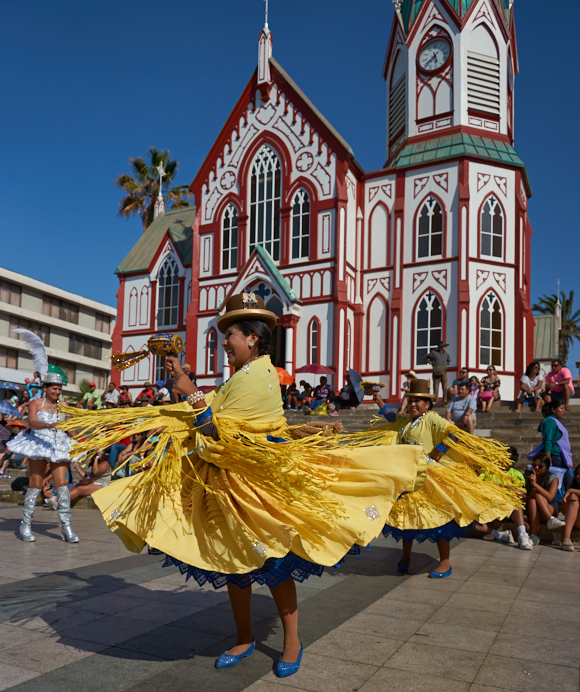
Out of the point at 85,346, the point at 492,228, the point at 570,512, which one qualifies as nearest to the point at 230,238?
the point at 492,228

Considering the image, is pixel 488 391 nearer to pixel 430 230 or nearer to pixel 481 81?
pixel 430 230

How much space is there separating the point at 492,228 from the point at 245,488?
2179 centimetres

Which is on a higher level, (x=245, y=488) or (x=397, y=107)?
(x=397, y=107)

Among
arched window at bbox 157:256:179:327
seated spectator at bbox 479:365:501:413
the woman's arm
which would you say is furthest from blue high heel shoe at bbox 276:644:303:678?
arched window at bbox 157:256:179:327

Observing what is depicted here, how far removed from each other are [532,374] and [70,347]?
180ft

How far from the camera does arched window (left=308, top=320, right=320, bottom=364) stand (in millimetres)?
23922

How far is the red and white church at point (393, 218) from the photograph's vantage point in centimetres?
2302

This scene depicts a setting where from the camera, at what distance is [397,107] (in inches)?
1029

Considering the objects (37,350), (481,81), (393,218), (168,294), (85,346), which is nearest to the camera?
(37,350)

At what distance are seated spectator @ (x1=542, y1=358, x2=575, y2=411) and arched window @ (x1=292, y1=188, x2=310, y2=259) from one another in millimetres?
12536

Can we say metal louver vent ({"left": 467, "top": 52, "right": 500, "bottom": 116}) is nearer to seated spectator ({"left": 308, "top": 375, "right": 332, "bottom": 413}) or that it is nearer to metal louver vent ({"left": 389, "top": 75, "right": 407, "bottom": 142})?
metal louver vent ({"left": 389, "top": 75, "right": 407, "bottom": 142})

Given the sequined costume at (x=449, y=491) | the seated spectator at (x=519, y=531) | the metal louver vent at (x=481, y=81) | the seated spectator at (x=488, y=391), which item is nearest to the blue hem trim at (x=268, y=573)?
the sequined costume at (x=449, y=491)

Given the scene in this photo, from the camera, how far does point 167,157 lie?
37.9m

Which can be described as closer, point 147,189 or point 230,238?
point 230,238
